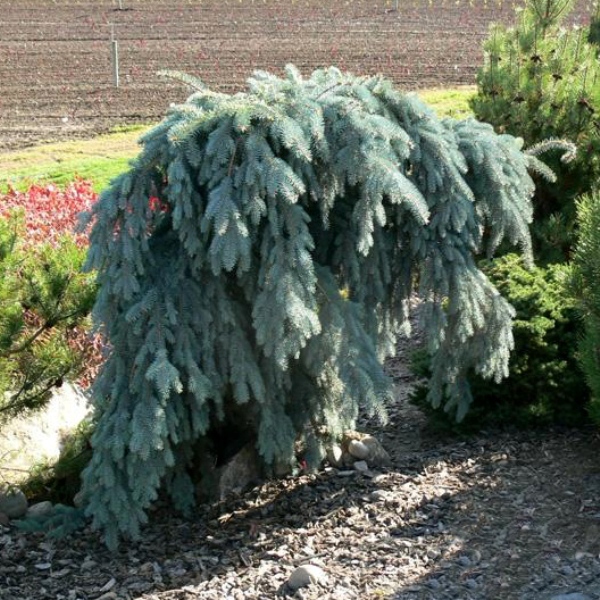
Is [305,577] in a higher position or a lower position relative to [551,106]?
lower

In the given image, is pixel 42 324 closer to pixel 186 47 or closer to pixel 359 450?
pixel 359 450

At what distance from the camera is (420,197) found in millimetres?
4148

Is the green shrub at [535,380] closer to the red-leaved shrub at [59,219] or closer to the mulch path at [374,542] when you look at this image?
the mulch path at [374,542]

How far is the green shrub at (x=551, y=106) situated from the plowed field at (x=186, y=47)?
28.1 feet

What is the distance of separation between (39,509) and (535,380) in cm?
262

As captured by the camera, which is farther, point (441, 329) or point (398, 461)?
point (398, 461)

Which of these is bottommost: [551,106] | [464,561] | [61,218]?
[464,561]

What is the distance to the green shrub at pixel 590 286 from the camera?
451cm

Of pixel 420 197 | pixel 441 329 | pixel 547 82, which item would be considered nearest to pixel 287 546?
pixel 441 329

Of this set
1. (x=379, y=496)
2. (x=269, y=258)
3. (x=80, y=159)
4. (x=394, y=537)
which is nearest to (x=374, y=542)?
(x=394, y=537)

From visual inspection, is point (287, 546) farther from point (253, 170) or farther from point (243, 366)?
point (253, 170)

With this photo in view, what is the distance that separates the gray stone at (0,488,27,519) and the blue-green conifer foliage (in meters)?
0.56

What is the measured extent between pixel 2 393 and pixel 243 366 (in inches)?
42.4

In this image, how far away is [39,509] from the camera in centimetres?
468
